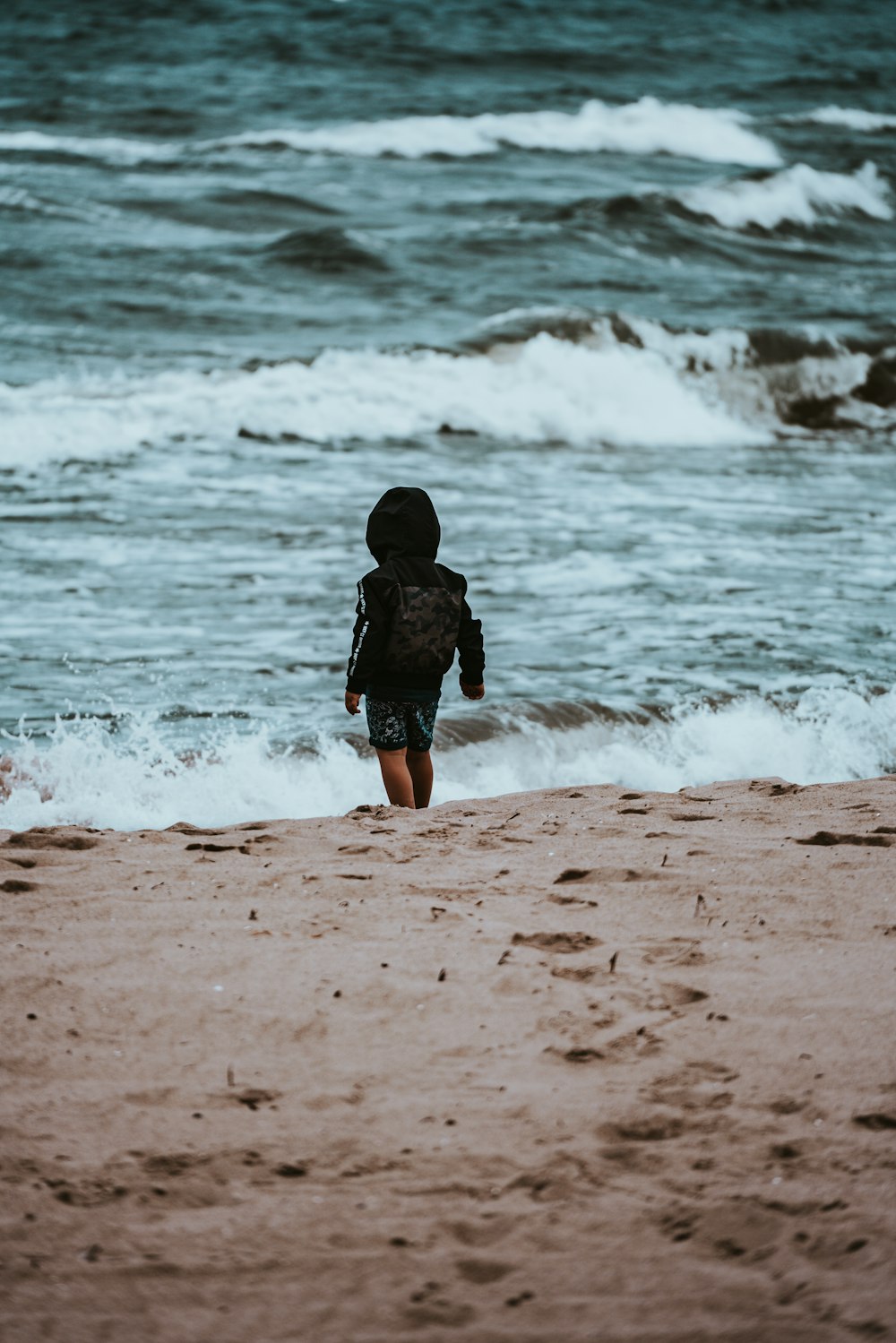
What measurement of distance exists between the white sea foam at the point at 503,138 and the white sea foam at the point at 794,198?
2025mm

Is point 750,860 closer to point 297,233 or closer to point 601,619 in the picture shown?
point 601,619

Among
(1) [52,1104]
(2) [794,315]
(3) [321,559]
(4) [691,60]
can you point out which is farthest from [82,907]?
(4) [691,60]

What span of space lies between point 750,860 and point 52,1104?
226 cm

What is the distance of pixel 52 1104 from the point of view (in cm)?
281

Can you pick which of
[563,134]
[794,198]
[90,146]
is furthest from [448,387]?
[563,134]

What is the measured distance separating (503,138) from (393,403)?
48.3ft

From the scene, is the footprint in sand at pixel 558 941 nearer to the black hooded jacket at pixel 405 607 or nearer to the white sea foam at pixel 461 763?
the black hooded jacket at pixel 405 607

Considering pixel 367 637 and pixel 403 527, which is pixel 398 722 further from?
pixel 403 527

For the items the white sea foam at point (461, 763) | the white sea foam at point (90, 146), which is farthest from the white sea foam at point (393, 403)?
the white sea foam at point (90, 146)

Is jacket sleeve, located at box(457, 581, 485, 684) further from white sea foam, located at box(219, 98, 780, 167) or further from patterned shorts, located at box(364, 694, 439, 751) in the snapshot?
white sea foam, located at box(219, 98, 780, 167)

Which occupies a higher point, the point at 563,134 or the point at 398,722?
the point at 563,134

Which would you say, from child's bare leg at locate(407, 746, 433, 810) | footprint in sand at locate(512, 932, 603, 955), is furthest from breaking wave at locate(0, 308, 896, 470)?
footprint in sand at locate(512, 932, 603, 955)

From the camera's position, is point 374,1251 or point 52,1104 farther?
point 52,1104

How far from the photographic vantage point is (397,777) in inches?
213
